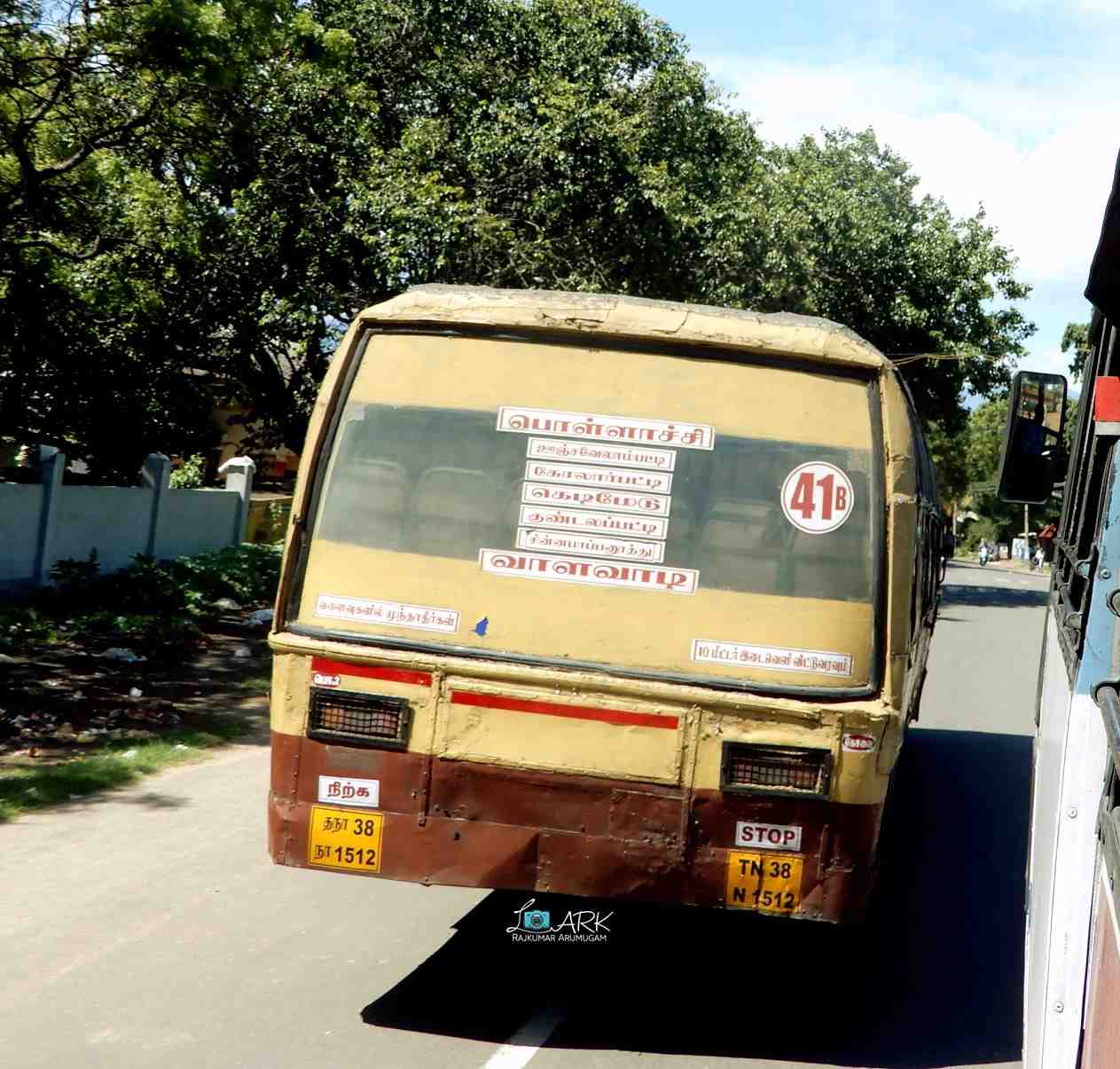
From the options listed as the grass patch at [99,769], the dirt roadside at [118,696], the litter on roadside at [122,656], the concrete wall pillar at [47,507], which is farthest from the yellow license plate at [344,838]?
the concrete wall pillar at [47,507]

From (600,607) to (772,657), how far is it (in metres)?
0.65

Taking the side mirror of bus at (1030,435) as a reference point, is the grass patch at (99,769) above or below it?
below

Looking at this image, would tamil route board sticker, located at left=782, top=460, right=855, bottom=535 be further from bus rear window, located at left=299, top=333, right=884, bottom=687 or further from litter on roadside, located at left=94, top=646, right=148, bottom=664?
litter on roadside, located at left=94, top=646, right=148, bottom=664

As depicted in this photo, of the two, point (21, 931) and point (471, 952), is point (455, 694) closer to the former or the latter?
point (471, 952)

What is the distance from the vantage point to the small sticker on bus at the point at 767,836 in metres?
5.14

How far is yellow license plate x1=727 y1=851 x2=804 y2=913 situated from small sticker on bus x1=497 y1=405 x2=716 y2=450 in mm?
1513

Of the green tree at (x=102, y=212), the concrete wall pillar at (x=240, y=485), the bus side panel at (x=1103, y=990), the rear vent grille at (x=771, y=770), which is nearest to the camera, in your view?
the bus side panel at (x=1103, y=990)

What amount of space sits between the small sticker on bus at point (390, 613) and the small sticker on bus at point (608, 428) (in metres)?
0.76

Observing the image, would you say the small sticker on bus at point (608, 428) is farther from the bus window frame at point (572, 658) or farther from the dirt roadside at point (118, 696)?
the dirt roadside at point (118, 696)

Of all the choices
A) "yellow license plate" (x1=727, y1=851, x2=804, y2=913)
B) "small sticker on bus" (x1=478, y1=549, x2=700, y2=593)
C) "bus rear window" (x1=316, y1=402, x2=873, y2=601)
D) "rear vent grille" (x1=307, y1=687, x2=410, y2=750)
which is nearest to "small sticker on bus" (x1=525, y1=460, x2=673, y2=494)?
"bus rear window" (x1=316, y1=402, x2=873, y2=601)

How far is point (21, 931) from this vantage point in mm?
6258

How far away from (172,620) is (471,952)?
33.4 ft

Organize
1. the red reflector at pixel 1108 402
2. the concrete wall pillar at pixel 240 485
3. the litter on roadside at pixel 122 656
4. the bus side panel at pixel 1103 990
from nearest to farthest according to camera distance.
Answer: the bus side panel at pixel 1103 990, the red reflector at pixel 1108 402, the litter on roadside at pixel 122 656, the concrete wall pillar at pixel 240 485

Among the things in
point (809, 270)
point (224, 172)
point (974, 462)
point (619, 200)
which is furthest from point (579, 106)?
point (974, 462)
